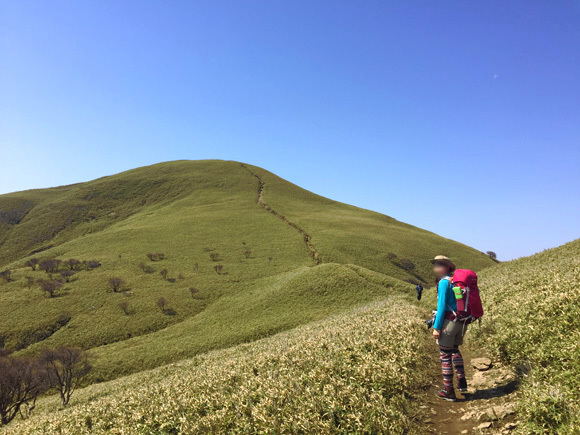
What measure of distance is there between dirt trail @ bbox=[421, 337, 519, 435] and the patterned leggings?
438 mm

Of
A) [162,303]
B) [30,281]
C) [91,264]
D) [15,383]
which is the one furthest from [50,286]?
[15,383]

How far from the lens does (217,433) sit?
259 inches

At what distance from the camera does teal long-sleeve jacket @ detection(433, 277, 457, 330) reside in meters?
8.14

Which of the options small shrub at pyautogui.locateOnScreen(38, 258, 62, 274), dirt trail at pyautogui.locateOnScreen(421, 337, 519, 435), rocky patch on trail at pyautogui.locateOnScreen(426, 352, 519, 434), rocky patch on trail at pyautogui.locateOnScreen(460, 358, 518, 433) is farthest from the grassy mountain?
rocky patch on trail at pyautogui.locateOnScreen(426, 352, 519, 434)

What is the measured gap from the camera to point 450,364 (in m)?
7.79

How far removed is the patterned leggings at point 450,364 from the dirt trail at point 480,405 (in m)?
0.44

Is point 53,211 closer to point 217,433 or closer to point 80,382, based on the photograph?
point 80,382

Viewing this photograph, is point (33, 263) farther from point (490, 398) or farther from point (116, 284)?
point (490, 398)

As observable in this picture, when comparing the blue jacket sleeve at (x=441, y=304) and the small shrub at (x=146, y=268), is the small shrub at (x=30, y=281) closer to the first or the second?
the small shrub at (x=146, y=268)

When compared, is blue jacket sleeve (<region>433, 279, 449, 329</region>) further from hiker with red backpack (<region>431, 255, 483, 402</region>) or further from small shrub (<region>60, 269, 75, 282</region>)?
small shrub (<region>60, 269, 75, 282</region>)

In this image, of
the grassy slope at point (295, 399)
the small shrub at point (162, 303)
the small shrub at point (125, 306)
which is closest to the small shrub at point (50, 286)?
the small shrub at point (125, 306)

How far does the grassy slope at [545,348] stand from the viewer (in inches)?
201

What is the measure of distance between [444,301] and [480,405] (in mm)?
2423

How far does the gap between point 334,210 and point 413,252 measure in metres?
51.0
